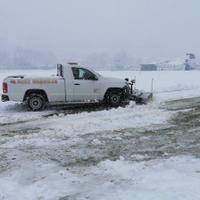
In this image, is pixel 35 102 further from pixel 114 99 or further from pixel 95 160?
pixel 95 160

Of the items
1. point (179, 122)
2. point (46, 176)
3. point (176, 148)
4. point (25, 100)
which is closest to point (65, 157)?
point (46, 176)

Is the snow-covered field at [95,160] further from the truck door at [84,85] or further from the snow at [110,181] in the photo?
the truck door at [84,85]

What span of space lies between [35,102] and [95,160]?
7.85 meters

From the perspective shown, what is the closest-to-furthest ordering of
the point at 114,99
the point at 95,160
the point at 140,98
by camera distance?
the point at 95,160, the point at 114,99, the point at 140,98

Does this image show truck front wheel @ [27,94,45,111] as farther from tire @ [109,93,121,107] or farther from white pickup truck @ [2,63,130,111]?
tire @ [109,93,121,107]

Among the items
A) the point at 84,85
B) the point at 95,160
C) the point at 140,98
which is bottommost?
the point at 95,160

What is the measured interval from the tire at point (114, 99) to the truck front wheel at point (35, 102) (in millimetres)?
2841

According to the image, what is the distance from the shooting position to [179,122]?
477 inches

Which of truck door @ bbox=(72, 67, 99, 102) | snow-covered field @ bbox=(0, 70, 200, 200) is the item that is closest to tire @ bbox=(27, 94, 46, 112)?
truck door @ bbox=(72, 67, 99, 102)

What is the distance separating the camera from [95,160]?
7836 millimetres

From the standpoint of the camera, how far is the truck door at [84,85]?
52.0 feet

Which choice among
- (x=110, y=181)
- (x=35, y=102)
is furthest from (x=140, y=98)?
(x=110, y=181)

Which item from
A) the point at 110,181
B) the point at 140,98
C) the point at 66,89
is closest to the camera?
the point at 110,181

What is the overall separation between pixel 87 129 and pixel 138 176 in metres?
4.27
